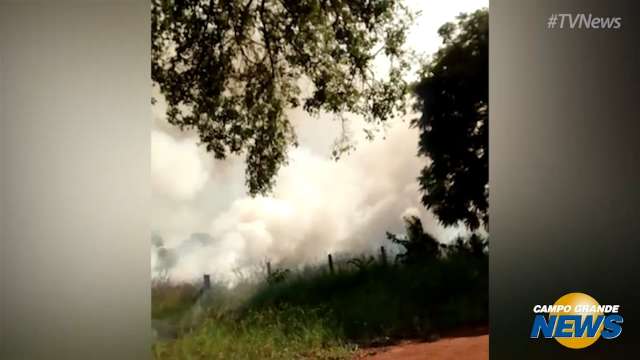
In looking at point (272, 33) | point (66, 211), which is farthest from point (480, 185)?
point (66, 211)

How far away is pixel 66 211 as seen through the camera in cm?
342

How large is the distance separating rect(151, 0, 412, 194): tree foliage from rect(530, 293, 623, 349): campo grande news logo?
1.48m

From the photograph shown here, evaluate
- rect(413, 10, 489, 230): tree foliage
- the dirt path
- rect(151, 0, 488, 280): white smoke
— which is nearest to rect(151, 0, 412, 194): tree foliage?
rect(151, 0, 488, 280): white smoke

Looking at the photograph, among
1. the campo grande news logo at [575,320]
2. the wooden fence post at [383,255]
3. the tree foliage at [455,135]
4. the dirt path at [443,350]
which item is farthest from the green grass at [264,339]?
the campo grande news logo at [575,320]

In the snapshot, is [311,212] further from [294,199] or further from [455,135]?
[455,135]

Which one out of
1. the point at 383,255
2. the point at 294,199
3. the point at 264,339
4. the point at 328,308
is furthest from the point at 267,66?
the point at 264,339

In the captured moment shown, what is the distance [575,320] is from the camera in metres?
3.53

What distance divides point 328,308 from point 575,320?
1.45 meters

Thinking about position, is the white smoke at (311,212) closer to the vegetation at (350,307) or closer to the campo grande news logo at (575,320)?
the vegetation at (350,307)

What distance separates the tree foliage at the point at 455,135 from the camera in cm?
354

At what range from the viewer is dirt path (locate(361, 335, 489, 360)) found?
11.5 ft

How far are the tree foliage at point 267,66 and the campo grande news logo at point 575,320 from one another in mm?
1484

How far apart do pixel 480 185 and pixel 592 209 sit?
2.20 ft

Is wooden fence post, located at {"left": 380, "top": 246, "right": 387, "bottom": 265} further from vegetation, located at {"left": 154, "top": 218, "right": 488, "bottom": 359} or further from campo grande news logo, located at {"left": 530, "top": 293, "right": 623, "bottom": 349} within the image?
campo grande news logo, located at {"left": 530, "top": 293, "right": 623, "bottom": 349}
